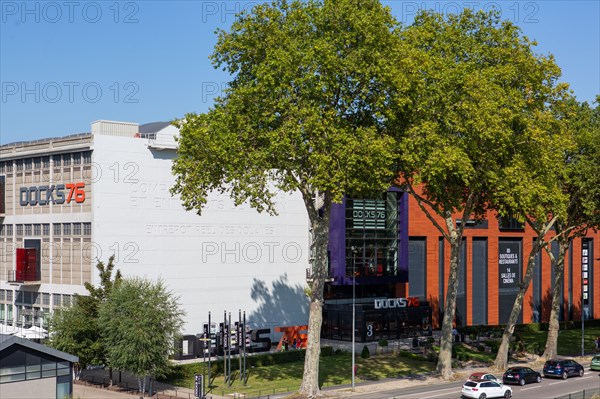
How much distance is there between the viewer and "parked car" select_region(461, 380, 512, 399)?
172 feet

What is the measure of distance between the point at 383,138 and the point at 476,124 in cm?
647

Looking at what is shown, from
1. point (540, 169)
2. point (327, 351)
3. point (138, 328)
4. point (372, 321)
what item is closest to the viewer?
point (138, 328)

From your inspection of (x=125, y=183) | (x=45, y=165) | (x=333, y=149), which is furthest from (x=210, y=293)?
(x=333, y=149)

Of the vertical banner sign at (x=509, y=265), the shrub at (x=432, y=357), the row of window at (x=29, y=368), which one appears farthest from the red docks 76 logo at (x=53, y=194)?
the vertical banner sign at (x=509, y=265)

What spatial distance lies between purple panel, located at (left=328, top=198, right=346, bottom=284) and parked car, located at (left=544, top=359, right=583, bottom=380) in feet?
79.7

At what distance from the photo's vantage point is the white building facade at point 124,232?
2660 inches

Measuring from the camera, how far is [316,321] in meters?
53.9

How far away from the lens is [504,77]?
189 feet

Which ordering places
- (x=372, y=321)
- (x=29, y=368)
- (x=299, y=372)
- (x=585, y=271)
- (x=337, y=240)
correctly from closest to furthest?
(x=29, y=368) < (x=299, y=372) < (x=337, y=240) < (x=372, y=321) < (x=585, y=271)

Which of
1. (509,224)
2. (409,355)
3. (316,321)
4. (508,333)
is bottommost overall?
(409,355)

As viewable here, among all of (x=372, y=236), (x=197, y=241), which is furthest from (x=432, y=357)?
(x=197, y=241)

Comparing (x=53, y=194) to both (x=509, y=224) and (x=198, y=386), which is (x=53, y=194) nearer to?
(x=198, y=386)

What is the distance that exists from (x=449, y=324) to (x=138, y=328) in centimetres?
2362

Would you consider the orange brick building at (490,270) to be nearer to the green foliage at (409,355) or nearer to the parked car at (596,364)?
the green foliage at (409,355)
